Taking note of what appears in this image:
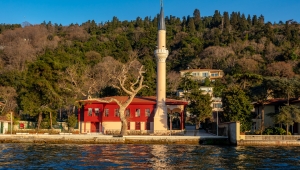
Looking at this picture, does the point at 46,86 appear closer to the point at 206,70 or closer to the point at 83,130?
the point at 83,130

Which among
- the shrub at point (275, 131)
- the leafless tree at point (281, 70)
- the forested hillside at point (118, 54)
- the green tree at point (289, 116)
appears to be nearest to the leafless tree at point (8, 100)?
the forested hillside at point (118, 54)

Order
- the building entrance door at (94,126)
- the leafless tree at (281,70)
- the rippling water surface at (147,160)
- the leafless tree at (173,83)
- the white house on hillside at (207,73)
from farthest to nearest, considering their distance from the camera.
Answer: the white house on hillside at (207,73) → the leafless tree at (281,70) → the leafless tree at (173,83) → the building entrance door at (94,126) → the rippling water surface at (147,160)

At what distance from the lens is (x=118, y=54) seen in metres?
108

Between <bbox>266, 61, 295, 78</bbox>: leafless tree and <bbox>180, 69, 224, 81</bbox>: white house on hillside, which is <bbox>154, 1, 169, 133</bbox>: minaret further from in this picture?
<bbox>180, 69, 224, 81</bbox>: white house on hillside

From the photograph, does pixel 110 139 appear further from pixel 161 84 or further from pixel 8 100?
pixel 8 100

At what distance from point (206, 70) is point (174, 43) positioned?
104 feet

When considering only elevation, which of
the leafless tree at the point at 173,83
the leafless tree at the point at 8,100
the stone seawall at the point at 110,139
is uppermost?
the leafless tree at the point at 173,83

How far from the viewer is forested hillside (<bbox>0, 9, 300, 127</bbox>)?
53.6 metres

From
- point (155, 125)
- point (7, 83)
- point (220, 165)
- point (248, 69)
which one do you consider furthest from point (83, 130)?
point (248, 69)

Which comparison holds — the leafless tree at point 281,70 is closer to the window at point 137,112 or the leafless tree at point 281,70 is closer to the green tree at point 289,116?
the window at point 137,112

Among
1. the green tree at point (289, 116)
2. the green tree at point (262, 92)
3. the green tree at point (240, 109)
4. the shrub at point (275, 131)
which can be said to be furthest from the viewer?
the green tree at point (240, 109)

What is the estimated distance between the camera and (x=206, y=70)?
309 ft

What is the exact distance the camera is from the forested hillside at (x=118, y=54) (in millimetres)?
53562

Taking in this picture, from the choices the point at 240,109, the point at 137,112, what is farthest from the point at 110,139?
the point at 240,109
